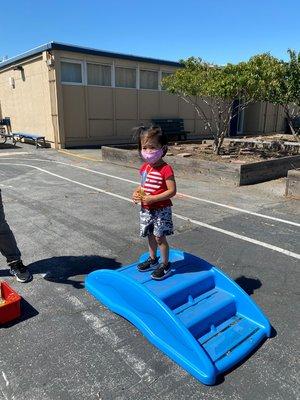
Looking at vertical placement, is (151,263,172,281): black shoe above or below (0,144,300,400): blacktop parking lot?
above

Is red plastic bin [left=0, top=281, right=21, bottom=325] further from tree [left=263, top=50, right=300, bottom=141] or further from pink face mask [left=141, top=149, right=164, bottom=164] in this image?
tree [left=263, top=50, right=300, bottom=141]

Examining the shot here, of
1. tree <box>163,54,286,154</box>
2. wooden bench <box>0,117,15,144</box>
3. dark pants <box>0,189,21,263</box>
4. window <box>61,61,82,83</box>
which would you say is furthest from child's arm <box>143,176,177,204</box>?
wooden bench <box>0,117,15,144</box>

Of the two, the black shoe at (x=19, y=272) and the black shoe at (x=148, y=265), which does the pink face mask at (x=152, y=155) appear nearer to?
the black shoe at (x=148, y=265)

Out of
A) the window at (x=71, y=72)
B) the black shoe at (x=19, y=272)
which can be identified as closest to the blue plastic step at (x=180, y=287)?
the black shoe at (x=19, y=272)

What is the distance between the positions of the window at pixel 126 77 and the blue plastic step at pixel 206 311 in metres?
→ 16.6

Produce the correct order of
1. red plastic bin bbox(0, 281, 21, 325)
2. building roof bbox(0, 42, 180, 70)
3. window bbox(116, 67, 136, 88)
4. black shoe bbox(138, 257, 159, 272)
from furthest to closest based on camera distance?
window bbox(116, 67, 136, 88) → building roof bbox(0, 42, 180, 70) → black shoe bbox(138, 257, 159, 272) → red plastic bin bbox(0, 281, 21, 325)

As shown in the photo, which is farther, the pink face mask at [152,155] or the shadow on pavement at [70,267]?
the shadow on pavement at [70,267]

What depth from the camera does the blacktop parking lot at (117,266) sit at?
8.53 ft

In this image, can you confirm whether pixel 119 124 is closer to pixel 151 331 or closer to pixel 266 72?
pixel 266 72

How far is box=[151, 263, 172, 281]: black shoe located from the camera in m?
3.52

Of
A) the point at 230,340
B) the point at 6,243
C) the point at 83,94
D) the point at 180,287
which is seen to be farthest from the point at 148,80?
the point at 230,340

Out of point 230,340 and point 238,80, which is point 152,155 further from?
point 238,80

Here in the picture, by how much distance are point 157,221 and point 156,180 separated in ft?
1.37

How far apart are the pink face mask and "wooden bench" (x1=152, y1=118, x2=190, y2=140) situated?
53.5 ft
